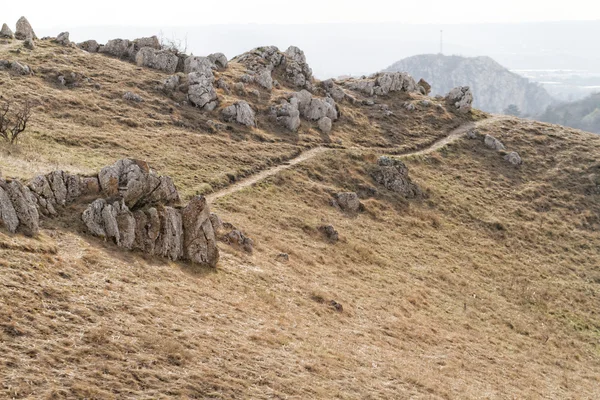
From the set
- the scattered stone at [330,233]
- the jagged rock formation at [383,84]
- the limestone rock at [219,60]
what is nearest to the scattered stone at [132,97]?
the limestone rock at [219,60]

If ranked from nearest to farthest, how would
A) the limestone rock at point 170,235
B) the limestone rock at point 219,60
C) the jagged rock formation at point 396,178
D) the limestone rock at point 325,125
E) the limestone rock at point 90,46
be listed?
the limestone rock at point 170,235, the jagged rock formation at point 396,178, the limestone rock at point 325,125, the limestone rock at point 90,46, the limestone rock at point 219,60

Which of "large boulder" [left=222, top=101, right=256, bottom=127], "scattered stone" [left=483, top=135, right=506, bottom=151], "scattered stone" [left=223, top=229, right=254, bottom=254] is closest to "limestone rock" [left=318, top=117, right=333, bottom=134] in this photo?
"large boulder" [left=222, top=101, right=256, bottom=127]

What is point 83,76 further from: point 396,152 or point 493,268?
point 493,268

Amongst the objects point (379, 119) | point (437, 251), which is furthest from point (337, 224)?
point (379, 119)

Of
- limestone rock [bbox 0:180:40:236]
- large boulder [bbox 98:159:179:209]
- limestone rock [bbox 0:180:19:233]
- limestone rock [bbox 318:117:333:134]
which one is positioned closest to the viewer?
limestone rock [bbox 0:180:19:233]

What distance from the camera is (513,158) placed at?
7969 centimetres

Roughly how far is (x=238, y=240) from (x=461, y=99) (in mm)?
70839

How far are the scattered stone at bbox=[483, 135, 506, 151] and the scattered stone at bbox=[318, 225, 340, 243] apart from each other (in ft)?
150

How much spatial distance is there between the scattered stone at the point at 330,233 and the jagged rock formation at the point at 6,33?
5878cm

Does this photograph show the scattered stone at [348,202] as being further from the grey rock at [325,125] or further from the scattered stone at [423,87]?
the scattered stone at [423,87]

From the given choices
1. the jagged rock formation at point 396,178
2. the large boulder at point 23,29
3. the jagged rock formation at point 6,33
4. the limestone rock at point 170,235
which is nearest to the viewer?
the limestone rock at point 170,235

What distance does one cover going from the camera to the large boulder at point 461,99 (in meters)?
95.4

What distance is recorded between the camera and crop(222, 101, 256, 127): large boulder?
226 feet

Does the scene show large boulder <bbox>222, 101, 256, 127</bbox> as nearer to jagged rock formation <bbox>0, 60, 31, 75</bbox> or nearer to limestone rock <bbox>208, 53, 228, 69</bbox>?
limestone rock <bbox>208, 53, 228, 69</bbox>
